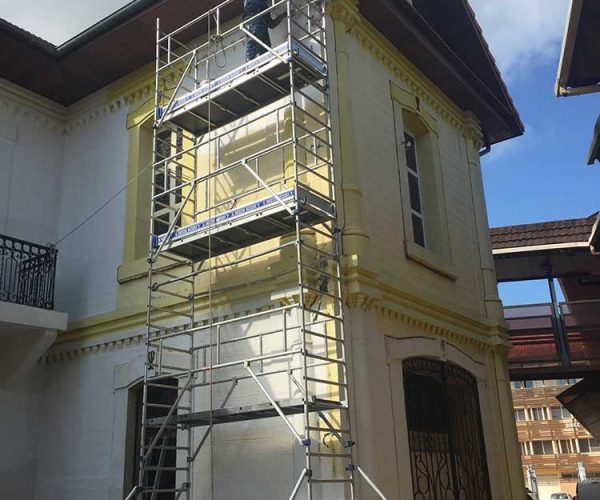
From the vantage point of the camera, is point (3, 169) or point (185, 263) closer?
point (185, 263)

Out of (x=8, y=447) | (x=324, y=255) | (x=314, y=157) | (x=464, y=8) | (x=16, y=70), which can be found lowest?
(x=8, y=447)

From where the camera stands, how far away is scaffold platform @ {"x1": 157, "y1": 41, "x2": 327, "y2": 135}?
835 cm

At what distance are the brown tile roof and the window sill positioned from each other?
20.9ft

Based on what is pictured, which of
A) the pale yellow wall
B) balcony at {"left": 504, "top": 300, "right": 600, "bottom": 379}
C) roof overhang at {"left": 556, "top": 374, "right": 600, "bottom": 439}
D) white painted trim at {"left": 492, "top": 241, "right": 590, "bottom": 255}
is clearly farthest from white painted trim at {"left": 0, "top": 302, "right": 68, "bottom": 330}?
roof overhang at {"left": 556, "top": 374, "right": 600, "bottom": 439}

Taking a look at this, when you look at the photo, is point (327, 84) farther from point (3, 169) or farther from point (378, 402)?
point (3, 169)

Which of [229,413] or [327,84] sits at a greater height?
[327,84]

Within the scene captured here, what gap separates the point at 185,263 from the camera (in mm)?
9211

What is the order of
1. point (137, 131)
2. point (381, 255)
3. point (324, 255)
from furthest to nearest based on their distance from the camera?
1. point (137, 131)
2. point (381, 255)
3. point (324, 255)

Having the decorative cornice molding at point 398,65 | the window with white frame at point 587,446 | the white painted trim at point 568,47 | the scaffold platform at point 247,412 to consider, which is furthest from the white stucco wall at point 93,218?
the window with white frame at point 587,446

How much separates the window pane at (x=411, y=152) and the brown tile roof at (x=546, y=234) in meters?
6.04

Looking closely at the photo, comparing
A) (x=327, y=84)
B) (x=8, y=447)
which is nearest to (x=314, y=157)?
(x=327, y=84)

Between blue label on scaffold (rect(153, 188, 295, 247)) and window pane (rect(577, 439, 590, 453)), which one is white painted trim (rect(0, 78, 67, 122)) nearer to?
blue label on scaffold (rect(153, 188, 295, 247))

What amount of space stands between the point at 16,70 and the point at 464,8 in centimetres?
811

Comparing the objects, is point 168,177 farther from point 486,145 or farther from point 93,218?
point 486,145
